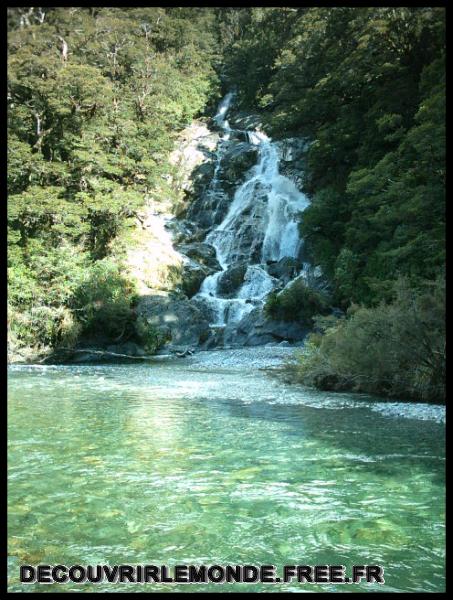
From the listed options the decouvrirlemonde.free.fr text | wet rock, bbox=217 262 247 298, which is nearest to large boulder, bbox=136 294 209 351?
wet rock, bbox=217 262 247 298

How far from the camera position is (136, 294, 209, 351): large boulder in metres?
24.8

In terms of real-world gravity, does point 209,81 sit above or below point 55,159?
above

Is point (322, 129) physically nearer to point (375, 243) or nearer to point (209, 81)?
point (375, 243)

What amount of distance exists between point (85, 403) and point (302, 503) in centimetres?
631

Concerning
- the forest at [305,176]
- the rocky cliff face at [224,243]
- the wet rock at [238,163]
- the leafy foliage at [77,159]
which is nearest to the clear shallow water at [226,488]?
the forest at [305,176]

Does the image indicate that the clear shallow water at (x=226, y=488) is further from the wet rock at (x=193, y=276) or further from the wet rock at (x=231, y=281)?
the wet rock at (x=193, y=276)

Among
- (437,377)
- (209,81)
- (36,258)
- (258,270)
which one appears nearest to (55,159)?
(36,258)

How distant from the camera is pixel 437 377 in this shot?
10.7 metres

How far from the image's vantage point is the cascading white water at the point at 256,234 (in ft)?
87.8

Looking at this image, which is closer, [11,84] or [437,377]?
[437,377]

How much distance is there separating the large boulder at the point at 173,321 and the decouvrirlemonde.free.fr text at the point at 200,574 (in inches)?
802

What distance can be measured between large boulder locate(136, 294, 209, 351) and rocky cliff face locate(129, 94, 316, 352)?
0.15 feet

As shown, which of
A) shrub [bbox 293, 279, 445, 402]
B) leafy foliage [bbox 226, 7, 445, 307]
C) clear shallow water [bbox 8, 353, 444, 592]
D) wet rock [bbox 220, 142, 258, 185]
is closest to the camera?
clear shallow water [bbox 8, 353, 444, 592]

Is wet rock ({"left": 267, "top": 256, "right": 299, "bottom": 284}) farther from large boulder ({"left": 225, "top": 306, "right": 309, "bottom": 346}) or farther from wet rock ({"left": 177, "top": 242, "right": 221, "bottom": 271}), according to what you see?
large boulder ({"left": 225, "top": 306, "right": 309, "bottom": 346})
